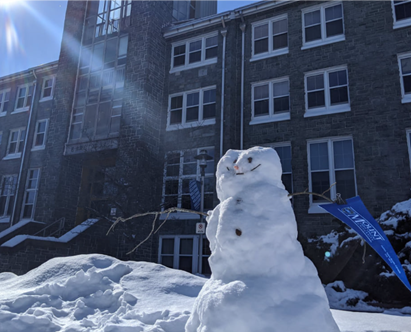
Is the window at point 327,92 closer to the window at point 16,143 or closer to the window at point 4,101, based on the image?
the window at point 16,143

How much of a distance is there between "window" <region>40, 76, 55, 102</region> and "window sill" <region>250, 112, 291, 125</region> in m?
12.6

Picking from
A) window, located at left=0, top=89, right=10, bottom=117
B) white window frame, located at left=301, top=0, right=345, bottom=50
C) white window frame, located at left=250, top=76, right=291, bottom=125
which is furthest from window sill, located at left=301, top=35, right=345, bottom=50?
window, located at left=0, top=89, right=10, bottom=117

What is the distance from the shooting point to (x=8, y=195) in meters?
20.2

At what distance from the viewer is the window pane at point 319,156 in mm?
13359

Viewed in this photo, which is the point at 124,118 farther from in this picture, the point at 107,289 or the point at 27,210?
the point at 107,289

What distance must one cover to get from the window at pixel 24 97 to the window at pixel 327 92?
16.4 meters

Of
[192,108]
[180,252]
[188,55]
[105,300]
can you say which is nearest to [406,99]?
[192,108]

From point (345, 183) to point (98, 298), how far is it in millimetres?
9977

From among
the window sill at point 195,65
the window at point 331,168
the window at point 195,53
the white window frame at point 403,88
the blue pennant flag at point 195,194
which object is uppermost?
the window at point 195,53

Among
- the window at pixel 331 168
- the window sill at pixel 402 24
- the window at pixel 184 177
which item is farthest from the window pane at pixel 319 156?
the window sill at pixel 402 24

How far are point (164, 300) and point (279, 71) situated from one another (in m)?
11.6

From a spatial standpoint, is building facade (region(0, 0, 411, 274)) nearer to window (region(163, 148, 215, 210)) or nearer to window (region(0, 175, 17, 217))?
→ window (region(163, 148, 215, 210))

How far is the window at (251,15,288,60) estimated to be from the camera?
599 inches

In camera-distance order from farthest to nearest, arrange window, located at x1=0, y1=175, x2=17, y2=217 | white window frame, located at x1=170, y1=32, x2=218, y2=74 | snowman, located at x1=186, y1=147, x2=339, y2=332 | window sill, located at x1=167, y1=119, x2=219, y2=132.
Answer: window, located at x1=0, y1=175, x2=17, y2=217 → white window frame, located at x1=170, y1=32, x2=218, y2=74 → window sill, located at x1=167, y1=119, x2=219, y2=132 → snowman, located at x1=186, y1=147, x2=339, y2=332
